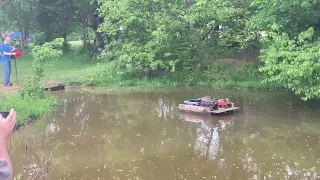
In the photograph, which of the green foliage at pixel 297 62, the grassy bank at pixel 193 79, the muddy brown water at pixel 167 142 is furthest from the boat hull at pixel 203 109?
the grassy bank at pixel 193 79

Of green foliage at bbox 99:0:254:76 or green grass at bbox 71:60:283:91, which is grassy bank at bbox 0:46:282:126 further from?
green foliage at bbox 99:0:254:76

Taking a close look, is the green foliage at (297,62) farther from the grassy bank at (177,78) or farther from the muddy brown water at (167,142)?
the grassy bank at (177,78)

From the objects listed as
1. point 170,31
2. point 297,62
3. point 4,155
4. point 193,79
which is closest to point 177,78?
point 193,79

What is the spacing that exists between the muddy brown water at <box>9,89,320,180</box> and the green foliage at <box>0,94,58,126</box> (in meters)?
0.25

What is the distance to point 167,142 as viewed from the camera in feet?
24.4

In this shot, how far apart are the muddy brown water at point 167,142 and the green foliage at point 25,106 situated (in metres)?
0.25

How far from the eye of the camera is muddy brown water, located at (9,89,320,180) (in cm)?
604

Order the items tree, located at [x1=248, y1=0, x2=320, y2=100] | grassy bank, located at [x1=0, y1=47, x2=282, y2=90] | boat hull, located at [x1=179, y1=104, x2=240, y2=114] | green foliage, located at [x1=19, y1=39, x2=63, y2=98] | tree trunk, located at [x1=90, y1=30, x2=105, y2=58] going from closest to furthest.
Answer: tree, located at [x1=248, y1=0, x2=320, y2=100] < boat hull, located at [x1=179, y1=104, x2=240, y2=114] < green foliage, located at [x1=19, y1=39, x2=63, y2=98] < grassy bank, located at [x1=0, y1=47, x2=282, y2=90] < tree trunk, located at [x1=90, y1=30, x2=105, y2=58]

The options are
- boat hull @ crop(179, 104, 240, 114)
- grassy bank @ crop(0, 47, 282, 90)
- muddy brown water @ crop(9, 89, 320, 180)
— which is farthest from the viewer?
grassy bank @ crop(0, 47, 282, 90)

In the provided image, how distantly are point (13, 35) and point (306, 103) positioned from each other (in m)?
23.7

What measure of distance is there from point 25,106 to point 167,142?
11.9ft

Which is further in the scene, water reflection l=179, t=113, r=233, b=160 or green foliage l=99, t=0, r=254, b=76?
green foliage l=99, t=0, r=254, b=76

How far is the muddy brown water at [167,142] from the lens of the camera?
6035 millimetres

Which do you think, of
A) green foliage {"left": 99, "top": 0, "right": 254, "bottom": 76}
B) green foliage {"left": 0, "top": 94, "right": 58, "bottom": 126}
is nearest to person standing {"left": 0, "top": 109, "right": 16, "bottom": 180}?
green foliage {"left": 0, "top": 94, "right": 58, "bottom": 126}
